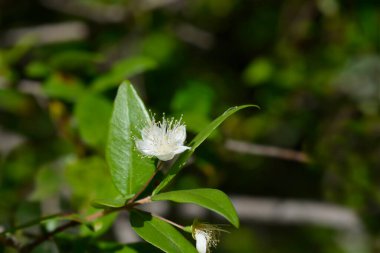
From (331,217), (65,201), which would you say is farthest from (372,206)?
(65,201)

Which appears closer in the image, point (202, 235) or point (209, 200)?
point (209, 200)

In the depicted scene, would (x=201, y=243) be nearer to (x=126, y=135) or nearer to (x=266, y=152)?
(x=126, y=135)

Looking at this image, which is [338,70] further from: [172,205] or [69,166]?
[69,166]

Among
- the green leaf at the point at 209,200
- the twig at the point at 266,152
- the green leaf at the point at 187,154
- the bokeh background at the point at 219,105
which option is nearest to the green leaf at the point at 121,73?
the bokeh background at the point at 219,105

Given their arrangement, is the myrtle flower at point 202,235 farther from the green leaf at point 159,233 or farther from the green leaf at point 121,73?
the green leaf at point 121,73

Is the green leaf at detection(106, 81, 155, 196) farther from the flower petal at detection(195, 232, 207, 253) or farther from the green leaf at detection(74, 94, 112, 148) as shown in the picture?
the green leaf at detection(74, 94, 112, 148)

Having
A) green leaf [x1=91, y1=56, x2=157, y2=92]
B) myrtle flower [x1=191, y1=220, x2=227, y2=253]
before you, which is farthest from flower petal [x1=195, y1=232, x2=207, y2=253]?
green leaf [x1=91, y1=56, x2=157, y2=92]

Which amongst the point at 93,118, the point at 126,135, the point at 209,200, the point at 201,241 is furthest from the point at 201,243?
the point at 93,118

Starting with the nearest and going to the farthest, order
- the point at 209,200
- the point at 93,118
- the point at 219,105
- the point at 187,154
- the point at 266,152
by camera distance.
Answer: the point at 209,200
the point at 187,154
the point at 93,118
the point at 266,152
the point at 219,105
